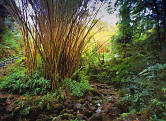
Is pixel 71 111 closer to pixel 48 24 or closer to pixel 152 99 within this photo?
pixel 152 99

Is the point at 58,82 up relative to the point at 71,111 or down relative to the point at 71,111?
up

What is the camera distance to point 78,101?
1115 millimetres

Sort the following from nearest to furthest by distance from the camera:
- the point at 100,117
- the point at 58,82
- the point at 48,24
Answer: the point at 100,117 < the point at 48,24 < the point at 58,82

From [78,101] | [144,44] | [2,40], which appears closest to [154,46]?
[144,44]

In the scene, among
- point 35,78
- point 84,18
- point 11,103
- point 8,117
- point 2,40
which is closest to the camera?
point 8,117

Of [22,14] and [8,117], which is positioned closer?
[8,117]

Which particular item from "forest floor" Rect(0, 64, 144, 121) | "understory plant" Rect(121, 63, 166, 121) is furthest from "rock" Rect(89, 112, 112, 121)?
"understory plant" Rect(121, 63, 166, 121)

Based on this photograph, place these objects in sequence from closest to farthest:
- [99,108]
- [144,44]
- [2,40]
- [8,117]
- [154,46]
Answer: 1. [8,117]
2. [99,108]
3. [154,46]
4. [144,44]
5. [2,40]

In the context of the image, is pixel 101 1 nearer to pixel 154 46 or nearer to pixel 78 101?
pixel 154 46

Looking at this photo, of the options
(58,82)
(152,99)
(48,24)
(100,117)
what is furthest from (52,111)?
(152,99)

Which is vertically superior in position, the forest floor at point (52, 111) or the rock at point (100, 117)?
the forest floor at point (52, 111)

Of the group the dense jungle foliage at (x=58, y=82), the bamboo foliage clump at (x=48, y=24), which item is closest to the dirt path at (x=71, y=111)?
the dense jungle foliage at (x=58, y=82)

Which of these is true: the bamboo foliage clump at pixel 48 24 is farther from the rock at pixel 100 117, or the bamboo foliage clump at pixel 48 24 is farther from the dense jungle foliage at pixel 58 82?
the rock at pixel 100 117

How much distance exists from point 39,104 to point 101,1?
1431mm
